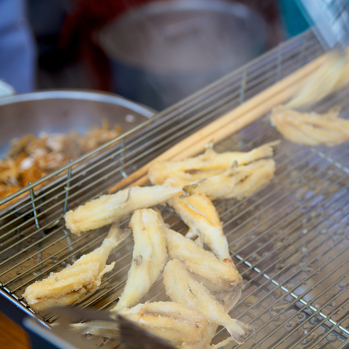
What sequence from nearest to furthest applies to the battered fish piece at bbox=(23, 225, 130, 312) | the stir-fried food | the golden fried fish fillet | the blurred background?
the battered fish piece at bbox=(23, 225, 130, 312) < the golden fried fish fillet < the stir-fried food < the blurred background

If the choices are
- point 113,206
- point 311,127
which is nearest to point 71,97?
point 113,206

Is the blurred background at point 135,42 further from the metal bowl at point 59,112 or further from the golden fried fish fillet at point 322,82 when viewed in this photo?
the golden fried fish fillet at point 322,82

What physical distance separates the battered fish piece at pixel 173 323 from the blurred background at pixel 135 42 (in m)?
1.99

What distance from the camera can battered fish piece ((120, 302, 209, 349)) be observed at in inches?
50.4

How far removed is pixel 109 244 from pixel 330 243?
2.95 feet

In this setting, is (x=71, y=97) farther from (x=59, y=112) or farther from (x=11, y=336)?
(x=11, y=336)

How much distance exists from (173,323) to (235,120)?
1.20 m

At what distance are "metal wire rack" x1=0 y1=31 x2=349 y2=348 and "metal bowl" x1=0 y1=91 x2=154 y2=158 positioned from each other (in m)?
0.58

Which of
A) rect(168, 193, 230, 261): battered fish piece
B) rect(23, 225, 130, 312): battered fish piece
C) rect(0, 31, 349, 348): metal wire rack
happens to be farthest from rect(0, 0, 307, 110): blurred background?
rect(23, 225, 130, 312): battered fish piece

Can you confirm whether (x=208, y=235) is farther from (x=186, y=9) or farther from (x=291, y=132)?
(x=186, y=9)

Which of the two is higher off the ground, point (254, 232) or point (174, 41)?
point (174, 41)

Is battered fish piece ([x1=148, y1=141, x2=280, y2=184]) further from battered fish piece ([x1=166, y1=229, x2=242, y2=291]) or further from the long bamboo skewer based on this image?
battered fish piece ([x1=166, y1=229, x2=242, y2=291])

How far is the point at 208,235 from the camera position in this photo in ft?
5.32

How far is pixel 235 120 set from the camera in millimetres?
2164
